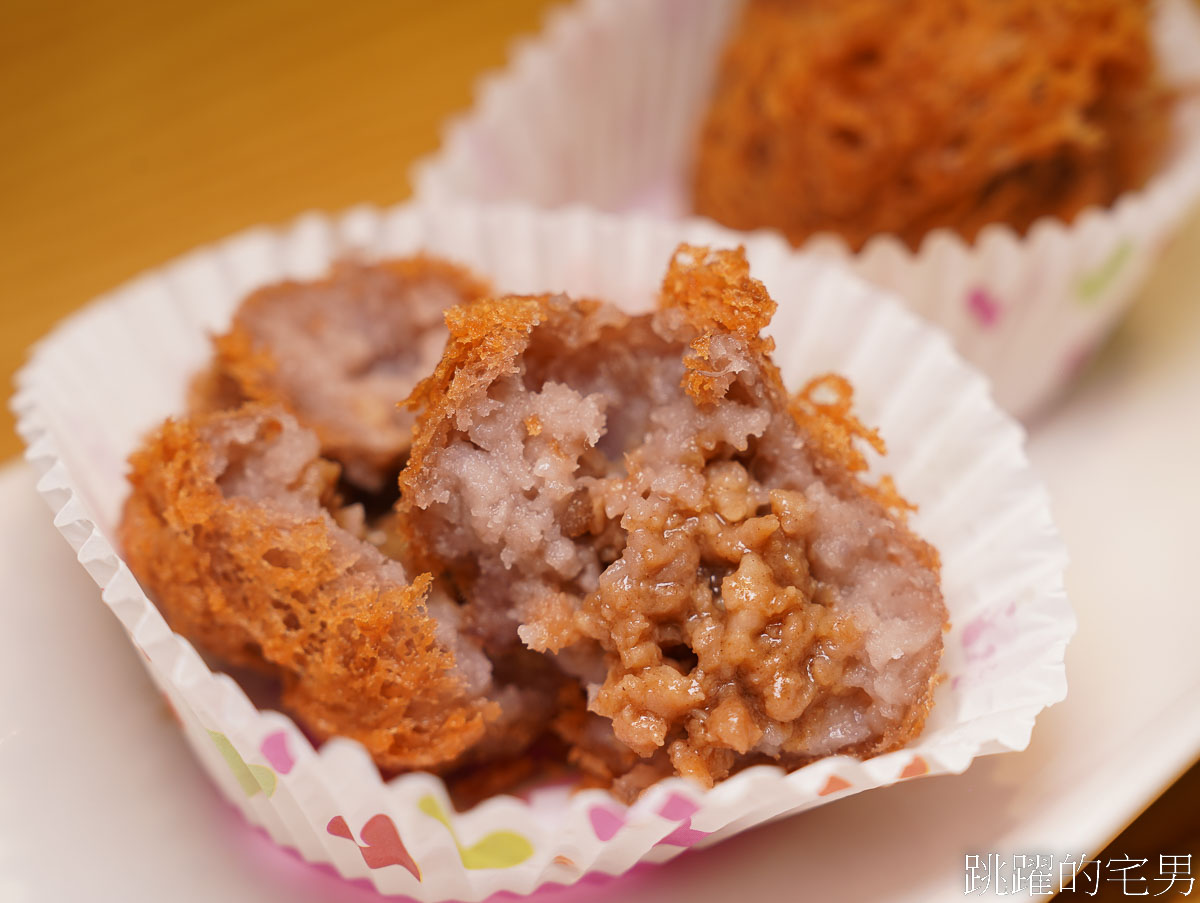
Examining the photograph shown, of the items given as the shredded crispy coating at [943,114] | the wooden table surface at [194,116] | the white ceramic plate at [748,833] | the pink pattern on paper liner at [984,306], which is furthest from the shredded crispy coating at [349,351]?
the wooden table surface at [194,116]

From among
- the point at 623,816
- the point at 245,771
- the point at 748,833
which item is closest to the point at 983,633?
the point at 748,833

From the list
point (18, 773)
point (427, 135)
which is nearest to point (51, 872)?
point (18, 773)

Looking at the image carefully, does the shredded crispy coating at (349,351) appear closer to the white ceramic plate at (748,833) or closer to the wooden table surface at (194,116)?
the white ceramic plate at (748,833)

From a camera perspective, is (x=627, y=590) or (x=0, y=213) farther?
(x=0, y=213)

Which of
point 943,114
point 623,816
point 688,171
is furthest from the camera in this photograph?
point 688,171

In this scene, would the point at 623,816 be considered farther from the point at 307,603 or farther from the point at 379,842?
the point at 307,603

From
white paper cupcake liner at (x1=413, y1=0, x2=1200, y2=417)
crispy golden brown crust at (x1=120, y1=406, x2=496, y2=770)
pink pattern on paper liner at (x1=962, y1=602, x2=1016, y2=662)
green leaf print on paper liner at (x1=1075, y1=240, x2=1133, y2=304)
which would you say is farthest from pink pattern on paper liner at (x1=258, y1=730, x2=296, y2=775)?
green leaf print on paper liner at (x1=1075, y1=240, x2=1133, y2=304)

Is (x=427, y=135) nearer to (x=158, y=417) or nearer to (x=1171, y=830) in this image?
(x=158, y=417)
